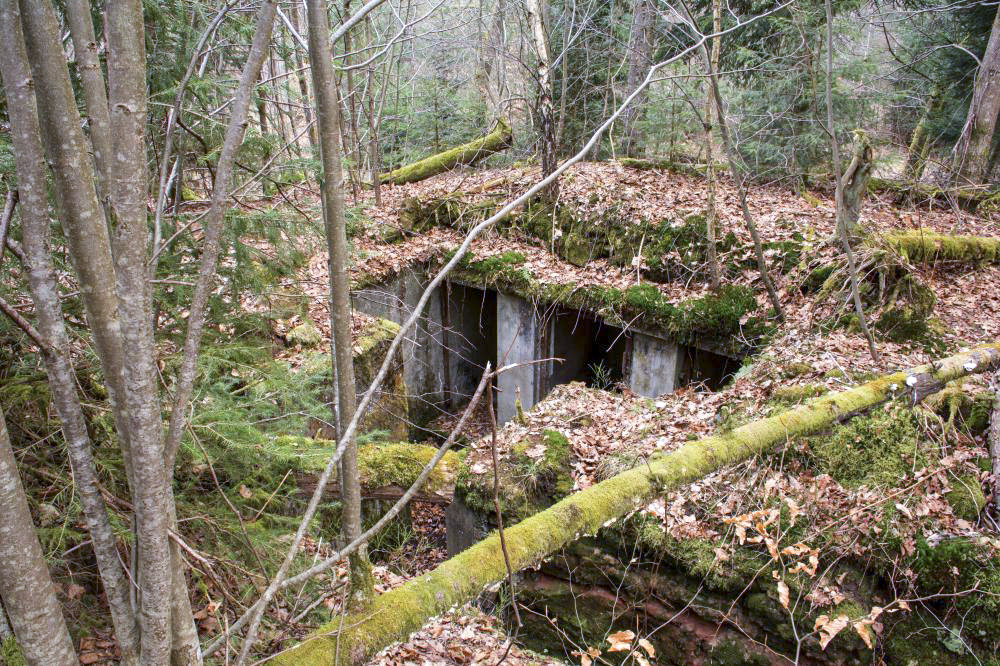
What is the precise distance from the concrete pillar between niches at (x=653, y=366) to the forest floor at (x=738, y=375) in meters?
0.79

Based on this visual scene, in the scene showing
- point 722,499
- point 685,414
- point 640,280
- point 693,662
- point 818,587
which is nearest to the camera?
point 818,587

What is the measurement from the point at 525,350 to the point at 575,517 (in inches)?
274

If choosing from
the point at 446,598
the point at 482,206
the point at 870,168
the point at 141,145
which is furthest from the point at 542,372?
the point at 141,145

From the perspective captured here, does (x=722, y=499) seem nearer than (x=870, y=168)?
Yes

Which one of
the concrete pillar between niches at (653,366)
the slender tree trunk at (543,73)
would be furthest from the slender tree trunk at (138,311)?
the slender tree trunk at (543,73)

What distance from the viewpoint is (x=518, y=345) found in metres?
9.99

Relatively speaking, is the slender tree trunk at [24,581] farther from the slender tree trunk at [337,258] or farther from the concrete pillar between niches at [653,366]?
the concrete pillar between niches at [653,366]

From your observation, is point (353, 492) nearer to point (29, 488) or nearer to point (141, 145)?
point (141, 145)

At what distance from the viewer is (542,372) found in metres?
9.65

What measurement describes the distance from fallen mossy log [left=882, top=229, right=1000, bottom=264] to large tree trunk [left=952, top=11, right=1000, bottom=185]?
8.87 ft

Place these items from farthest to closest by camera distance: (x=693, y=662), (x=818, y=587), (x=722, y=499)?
(x=722, y=499) → (x=693, y=662) → (x=818, y=587)

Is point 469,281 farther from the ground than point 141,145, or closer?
closer

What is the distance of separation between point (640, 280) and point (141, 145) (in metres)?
7.74

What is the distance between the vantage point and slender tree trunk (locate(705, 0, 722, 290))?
19.2 feet
